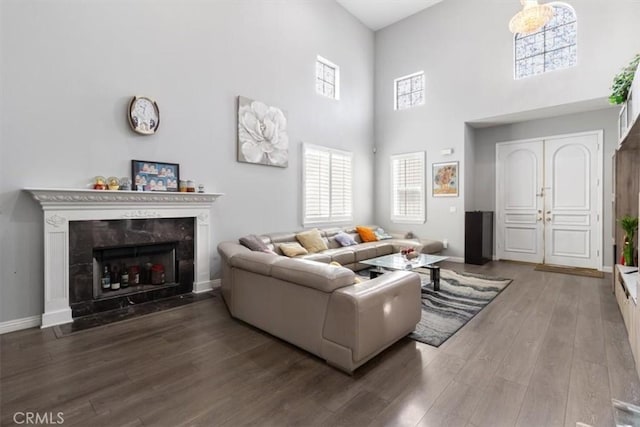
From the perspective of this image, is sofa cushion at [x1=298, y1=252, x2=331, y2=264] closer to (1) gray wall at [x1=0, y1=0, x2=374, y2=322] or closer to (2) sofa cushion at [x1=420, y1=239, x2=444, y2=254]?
(1) gray wall at [x1=0, y1=0, x2=374, y2=322]

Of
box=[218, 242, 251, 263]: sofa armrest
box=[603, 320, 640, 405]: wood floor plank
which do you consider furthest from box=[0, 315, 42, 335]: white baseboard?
box=[603, 320, 640, 405]: wood floor plank

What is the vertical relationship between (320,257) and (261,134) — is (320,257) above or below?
below

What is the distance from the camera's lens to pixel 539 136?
6.07m

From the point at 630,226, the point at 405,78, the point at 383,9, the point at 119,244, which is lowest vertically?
the point at 119,244

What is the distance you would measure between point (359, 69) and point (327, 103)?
1.62 metres

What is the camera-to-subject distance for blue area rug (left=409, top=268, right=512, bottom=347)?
292 cm

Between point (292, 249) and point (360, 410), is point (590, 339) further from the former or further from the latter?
point (292, 249)

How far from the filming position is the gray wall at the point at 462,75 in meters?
4.89

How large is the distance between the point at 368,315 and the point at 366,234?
428cm

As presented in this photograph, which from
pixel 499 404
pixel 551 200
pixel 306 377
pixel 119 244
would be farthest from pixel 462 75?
pixel 119 244

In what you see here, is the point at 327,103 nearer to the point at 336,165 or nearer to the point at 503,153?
the point at 336,165

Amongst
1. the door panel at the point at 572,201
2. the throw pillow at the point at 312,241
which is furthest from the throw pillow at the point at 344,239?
the door panel at the point at 572,201

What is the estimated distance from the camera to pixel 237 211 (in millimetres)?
4891

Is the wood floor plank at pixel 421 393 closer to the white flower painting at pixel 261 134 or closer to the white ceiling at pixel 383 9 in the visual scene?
the white flower painting at pixel 261 134
